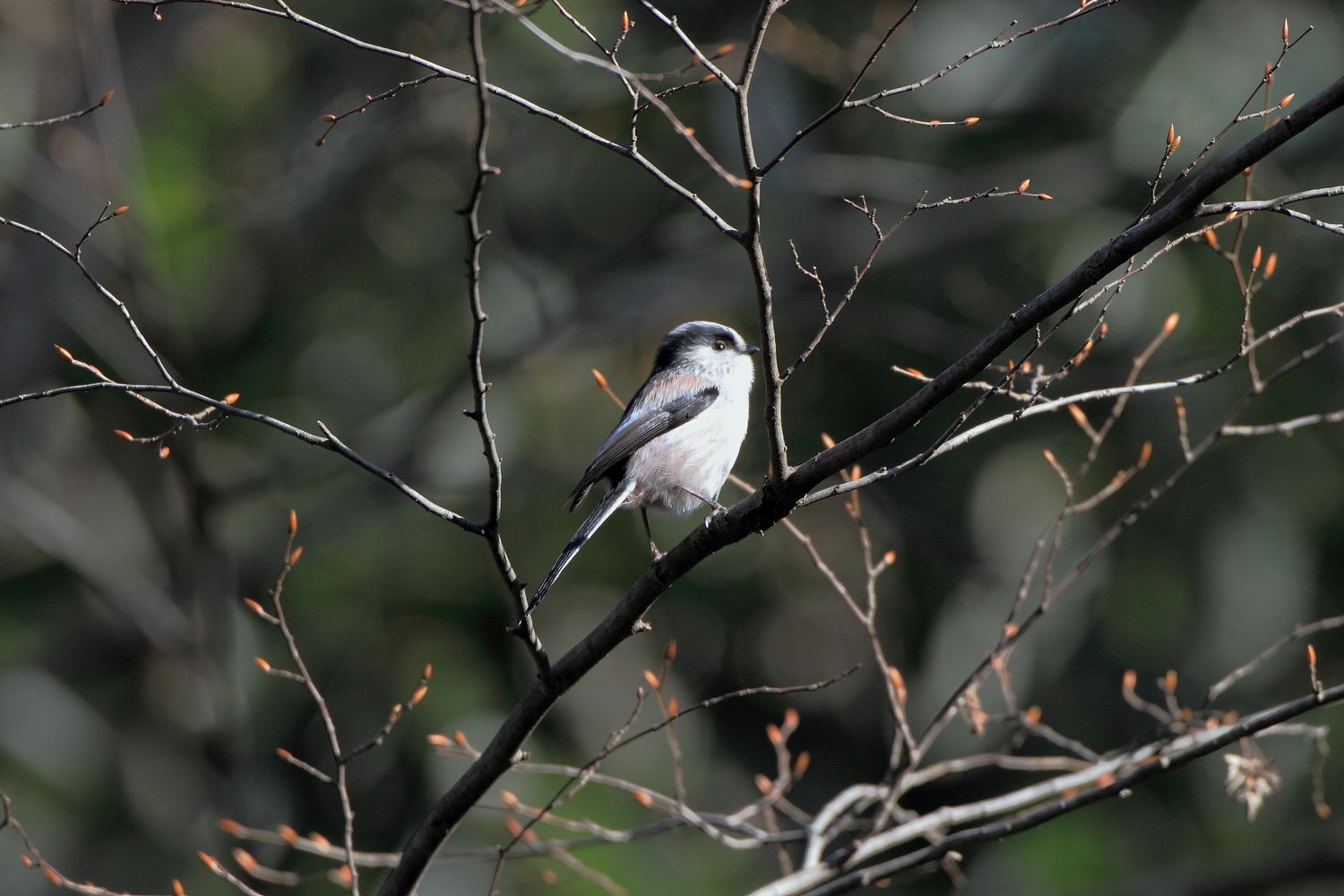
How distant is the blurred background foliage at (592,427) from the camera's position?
26.7 feet

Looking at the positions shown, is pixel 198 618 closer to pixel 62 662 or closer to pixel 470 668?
pixel 62 662

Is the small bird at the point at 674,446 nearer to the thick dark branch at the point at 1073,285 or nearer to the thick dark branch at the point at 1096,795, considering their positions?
the thick dark branch at the point at 1096,795

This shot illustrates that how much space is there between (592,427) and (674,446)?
200 inches

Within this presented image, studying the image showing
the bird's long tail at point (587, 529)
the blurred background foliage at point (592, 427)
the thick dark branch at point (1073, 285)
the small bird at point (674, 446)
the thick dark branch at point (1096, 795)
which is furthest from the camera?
the blurred background foliage at point (592, 427)

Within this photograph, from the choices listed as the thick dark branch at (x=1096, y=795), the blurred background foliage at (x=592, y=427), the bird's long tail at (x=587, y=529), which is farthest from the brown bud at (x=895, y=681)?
the blurred background foliage at (x=592, y=427)

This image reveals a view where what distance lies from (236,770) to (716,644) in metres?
3.57

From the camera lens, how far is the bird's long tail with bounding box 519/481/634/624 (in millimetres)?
3467

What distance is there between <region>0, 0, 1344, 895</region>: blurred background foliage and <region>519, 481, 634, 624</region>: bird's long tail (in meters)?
3.86

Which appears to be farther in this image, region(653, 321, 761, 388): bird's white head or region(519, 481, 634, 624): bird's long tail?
region(653, 321, 761, 388): bird's white head

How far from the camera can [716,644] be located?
9.27 m

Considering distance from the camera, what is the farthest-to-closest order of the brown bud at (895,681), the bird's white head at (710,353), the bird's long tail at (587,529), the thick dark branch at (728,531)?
A: the bird's white head at (710,353), the brown bud at (895,681), the bird's long tail at (587,529), the thick dark branch at (728,531)

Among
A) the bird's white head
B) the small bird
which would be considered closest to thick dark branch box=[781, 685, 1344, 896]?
the small bird

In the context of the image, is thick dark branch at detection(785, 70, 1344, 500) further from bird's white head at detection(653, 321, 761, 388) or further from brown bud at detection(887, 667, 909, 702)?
bird's white head at detection(653, 321, 761, 388)

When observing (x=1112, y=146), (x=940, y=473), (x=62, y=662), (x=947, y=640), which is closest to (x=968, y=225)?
(x=1112, y=146)
